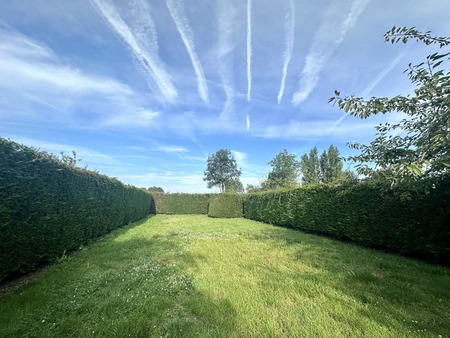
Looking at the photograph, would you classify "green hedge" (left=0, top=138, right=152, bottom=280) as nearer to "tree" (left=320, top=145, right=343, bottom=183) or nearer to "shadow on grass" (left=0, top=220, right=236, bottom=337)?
"shadow on grass" (left=0, top=220, right=236, bottom=337)

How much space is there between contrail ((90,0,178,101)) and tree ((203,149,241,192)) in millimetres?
41748

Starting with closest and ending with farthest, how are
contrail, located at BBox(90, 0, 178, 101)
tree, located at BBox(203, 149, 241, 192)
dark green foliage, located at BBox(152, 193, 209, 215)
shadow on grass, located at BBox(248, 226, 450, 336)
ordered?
1. shadow on grass, located at BBox(248, 226, 450, 336)
2. contrail, located at BBox(90, 0, 178, 101)
3. dark green foliage, located at BBox(152, 193, 209, 215)
4. tree, located at BBox(203, 149, 241, 192)

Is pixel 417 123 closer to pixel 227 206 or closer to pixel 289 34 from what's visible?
pixel 289 34

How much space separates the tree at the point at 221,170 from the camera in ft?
175

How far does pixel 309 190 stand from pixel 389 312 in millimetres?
9077

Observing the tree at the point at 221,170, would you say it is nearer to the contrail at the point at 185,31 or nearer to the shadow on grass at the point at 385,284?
the contrail at the point at 185,31

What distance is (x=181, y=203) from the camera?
1010 inches

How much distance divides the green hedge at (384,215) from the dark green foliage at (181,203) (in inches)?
578

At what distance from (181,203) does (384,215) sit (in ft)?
70.8

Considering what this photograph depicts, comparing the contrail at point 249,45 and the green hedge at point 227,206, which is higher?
the contrail at point 249,45

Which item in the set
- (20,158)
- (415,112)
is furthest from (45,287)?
(415,112)

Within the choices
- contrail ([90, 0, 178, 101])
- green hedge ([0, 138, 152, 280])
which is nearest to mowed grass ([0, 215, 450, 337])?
green hedge ([0, 138, 152, 280])

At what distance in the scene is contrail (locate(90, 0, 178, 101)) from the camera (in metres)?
6.94

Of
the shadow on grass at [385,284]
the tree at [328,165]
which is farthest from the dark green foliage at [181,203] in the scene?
the tree at [328,165]
